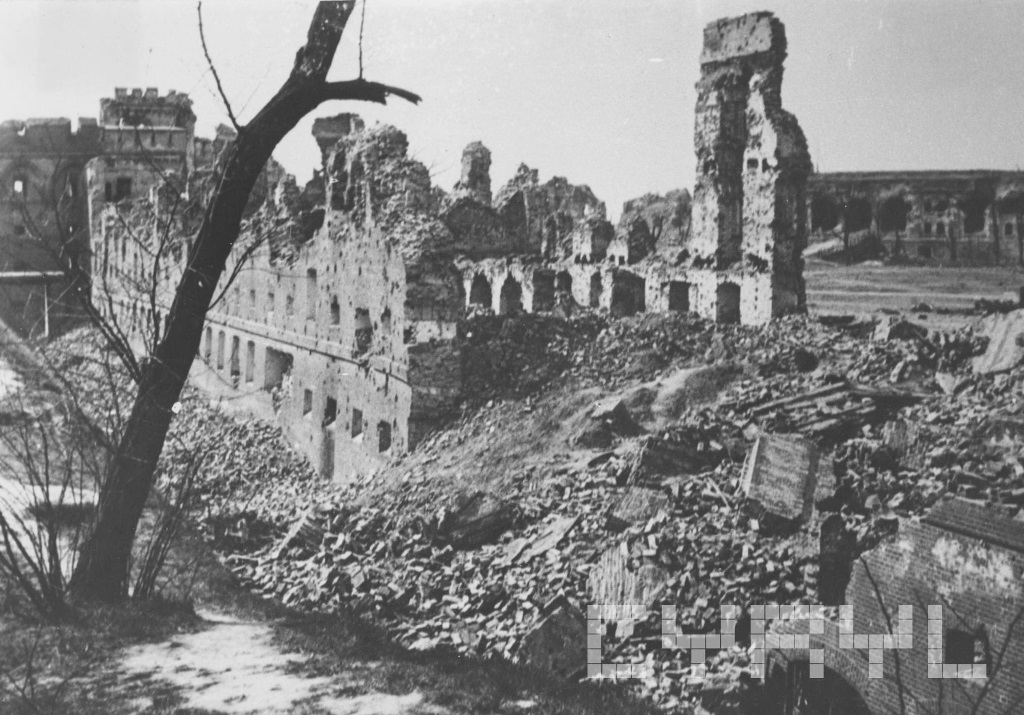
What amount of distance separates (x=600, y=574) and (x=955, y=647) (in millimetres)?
3539

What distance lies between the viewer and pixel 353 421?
15633 millimetres

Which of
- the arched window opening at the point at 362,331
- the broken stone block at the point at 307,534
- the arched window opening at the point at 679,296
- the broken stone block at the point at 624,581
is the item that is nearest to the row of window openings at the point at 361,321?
the arched window opening at the point at 362,331

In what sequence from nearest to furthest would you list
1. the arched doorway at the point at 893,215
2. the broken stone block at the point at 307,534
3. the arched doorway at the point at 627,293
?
the broken stone block at the point at 307,534
the arched doorway at the point at 627,293
the arched doorway at the point at 893,215

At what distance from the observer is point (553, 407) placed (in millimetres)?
13461

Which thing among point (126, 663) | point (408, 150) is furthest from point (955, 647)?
point (408, 150)

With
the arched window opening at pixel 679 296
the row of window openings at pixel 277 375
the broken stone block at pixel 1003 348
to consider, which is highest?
the arched window opening at pixel 679 296

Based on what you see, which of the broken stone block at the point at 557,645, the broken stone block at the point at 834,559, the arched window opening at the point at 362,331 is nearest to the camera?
the broken stone block at the point at 557,645

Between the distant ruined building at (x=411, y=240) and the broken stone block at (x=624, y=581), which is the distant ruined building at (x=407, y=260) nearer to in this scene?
the distant ruined building at (x=411, y=240)

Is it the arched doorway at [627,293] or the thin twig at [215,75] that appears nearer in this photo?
the thin twig at [215,75]

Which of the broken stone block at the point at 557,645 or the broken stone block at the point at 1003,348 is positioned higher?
the broken stone block at the point at 1003,348

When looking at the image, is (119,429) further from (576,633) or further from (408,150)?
(408,150)

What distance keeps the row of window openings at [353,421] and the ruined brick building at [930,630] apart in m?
8.62

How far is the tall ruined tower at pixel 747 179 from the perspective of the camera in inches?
866

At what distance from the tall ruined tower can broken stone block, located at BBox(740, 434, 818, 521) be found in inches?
484
